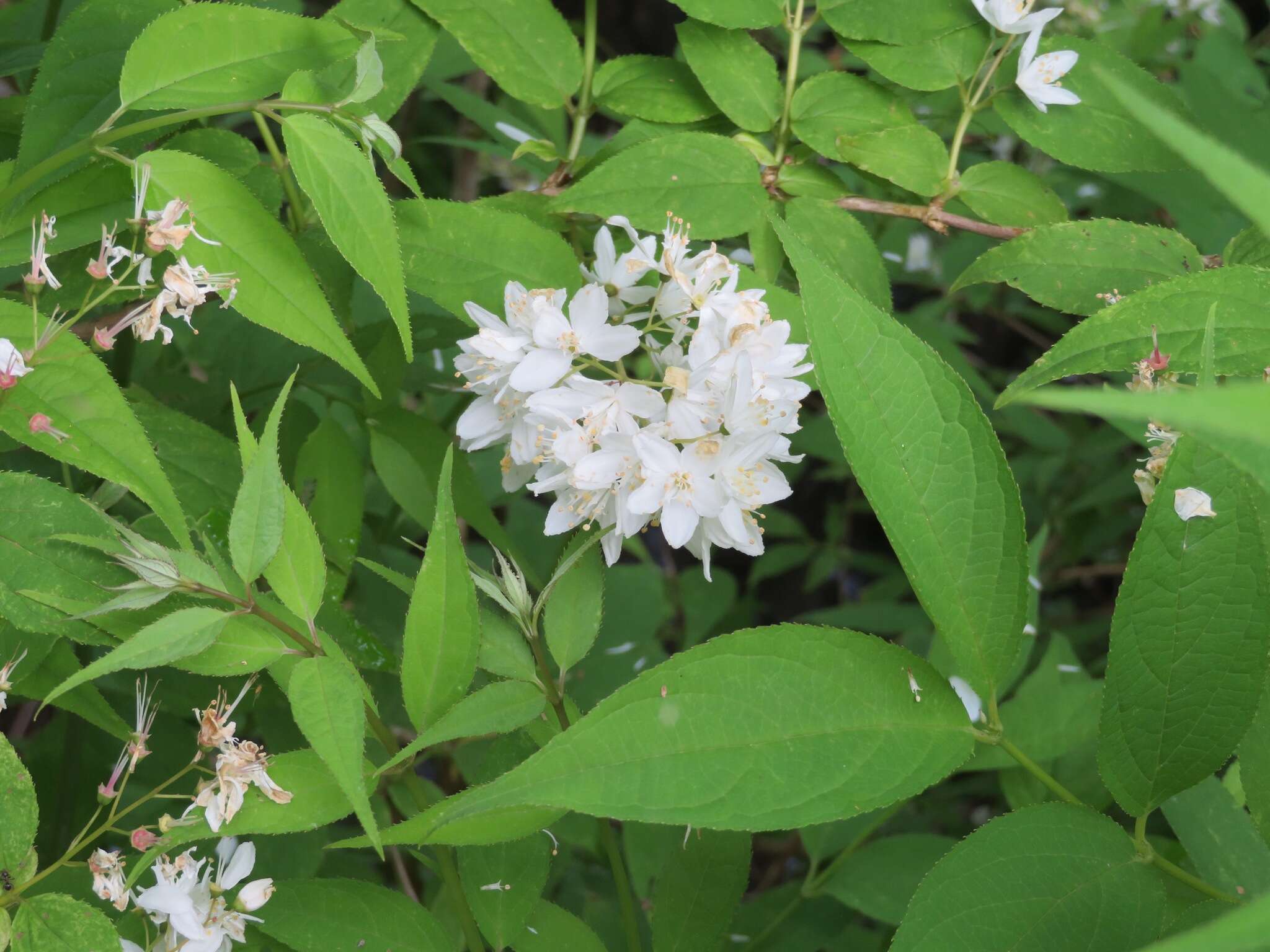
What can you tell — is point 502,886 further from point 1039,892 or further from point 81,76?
point 81,76

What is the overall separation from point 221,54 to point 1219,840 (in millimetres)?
1434

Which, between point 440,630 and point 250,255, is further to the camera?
point 250,255

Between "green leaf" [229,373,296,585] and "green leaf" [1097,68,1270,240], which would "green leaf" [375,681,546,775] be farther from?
"green leaf" [1097,68,1270,240]

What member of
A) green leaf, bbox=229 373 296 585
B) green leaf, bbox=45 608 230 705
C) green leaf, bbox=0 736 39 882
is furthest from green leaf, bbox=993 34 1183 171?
green leaf, bbox=0 736 39 882

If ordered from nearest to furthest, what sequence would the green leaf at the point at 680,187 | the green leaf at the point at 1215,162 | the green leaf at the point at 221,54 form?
the green leaf at the point at 1215,162
the green leaf at the point at 221,54
the green leaf at the point at 680,187

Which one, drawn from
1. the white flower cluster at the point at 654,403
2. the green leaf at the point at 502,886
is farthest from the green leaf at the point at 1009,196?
the green leaf at the point at 502,886

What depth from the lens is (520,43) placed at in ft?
5.15

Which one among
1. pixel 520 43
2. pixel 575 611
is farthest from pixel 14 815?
pixel 520 43

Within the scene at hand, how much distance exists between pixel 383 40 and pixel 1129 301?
96cm

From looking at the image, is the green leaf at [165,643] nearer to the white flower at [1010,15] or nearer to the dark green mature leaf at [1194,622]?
the dark green mature leaf at [1194,622]

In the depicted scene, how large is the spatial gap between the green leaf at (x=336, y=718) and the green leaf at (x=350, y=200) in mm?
333

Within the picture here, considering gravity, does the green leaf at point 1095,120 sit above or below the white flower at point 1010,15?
below

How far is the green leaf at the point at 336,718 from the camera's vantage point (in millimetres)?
904

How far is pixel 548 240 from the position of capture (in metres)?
→ 1.39
